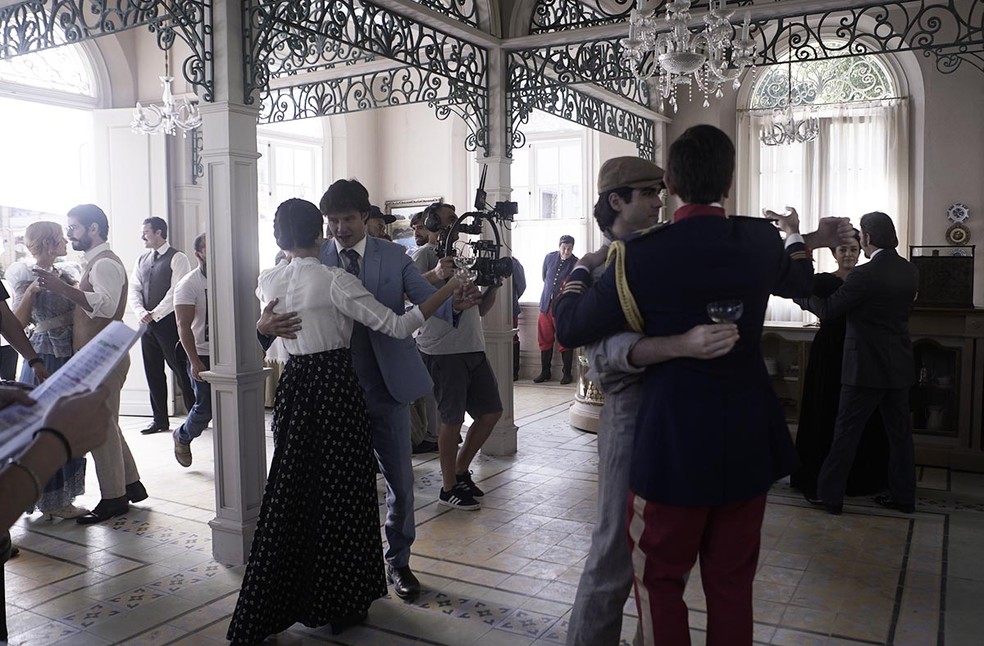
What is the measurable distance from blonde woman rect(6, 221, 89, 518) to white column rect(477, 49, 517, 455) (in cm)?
269

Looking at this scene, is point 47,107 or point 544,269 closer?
point 47,107

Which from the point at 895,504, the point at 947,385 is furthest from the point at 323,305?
the point at 947,385

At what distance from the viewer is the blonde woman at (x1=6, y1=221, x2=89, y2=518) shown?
14.7ft

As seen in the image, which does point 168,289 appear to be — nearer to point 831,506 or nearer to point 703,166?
point 831,506

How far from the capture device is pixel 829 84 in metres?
9.51

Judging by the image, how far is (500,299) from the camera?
604 centimetres

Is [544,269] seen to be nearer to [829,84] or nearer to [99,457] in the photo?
[829,84]

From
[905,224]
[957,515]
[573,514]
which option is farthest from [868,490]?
[905,224]

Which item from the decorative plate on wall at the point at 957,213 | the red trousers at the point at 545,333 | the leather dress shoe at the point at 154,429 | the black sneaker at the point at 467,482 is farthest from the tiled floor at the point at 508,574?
the red trousers at the point at 545,333

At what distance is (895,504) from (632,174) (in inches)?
133

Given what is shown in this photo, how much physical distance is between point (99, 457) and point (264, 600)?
7.11ft

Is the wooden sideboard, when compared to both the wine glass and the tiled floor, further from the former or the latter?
the wine glass

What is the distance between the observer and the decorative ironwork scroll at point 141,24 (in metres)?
3.81

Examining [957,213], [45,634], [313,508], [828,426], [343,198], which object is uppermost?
[957,213]
